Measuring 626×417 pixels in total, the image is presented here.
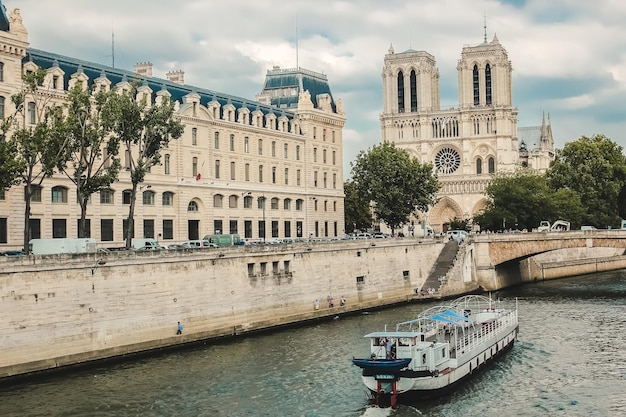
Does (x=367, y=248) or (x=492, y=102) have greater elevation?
(x=492, y=102)

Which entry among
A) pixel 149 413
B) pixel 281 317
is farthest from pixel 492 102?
pixel 149 413

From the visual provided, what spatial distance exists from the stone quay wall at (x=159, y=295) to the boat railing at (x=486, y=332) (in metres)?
17.0

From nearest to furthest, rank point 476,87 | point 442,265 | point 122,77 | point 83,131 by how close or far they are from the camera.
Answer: point 83,131 < point 122,77 < point 442,265 < point 476,87

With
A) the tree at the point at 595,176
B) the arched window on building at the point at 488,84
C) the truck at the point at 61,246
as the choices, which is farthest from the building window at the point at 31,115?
the arched window on building at the point at 488,84

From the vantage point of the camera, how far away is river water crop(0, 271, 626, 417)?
1566 inches

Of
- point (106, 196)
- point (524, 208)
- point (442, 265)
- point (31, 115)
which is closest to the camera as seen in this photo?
point (31, 115)

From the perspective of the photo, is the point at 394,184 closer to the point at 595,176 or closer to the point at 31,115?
the point at 595,176

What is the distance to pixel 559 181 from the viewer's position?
446 ft

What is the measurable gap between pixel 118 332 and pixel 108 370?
3934mm

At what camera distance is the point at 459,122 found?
591ft

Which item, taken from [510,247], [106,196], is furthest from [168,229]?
[510,247]

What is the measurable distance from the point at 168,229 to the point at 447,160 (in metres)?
107

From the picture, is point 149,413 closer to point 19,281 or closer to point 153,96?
point 19,281

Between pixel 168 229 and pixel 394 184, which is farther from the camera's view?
pixel 394 184
